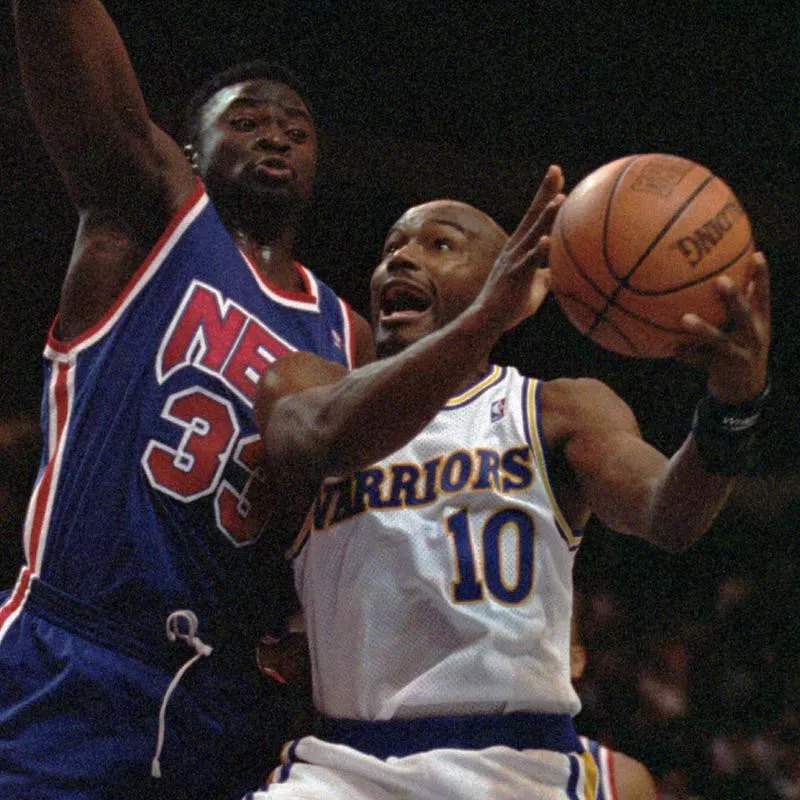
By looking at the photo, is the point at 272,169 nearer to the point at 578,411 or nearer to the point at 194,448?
the point at 194,448

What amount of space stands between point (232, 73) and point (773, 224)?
4814 millimetres

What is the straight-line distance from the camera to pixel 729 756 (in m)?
7.22

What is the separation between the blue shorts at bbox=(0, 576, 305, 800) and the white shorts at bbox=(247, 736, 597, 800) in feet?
0.62

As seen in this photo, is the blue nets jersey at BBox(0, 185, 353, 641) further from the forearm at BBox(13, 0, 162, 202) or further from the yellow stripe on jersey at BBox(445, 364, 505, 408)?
the yellow stripe on jersey at BBox(445, 364, 505, 408)

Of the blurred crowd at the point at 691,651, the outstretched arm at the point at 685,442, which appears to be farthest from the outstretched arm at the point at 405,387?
the blurred crowd at the point at 691,651

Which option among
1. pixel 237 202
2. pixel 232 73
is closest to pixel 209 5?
pixel 232 73

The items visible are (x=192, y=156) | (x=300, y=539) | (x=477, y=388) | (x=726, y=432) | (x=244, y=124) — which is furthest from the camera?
(x=192, y=156)

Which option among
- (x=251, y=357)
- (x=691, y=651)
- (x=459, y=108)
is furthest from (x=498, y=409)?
(x=691, y=651)

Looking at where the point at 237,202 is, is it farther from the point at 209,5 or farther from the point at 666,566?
the point at 666,566

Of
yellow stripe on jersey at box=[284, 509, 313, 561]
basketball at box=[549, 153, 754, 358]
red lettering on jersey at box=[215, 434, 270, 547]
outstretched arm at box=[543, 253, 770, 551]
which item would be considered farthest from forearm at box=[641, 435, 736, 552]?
red lettering on jersey at box=[215, 434, 270, 547]

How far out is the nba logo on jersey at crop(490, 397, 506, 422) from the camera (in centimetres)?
255

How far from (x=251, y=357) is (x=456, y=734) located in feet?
2.97

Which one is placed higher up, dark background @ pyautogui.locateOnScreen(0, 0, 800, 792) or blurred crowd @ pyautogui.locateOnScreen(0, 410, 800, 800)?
dark background @ pyautogui.locateOnScreen(0, 0, 800, 792)

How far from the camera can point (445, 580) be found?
2320 millimetres
